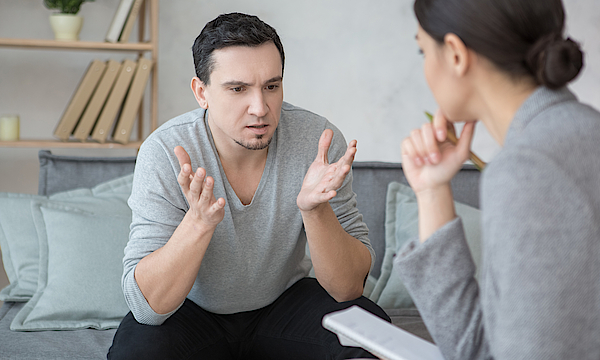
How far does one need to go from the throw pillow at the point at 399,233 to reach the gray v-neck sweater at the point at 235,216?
0.35 metres

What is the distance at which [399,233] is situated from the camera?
1.74 m

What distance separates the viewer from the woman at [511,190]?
581mm

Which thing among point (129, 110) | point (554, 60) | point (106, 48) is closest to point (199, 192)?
point (554, 60)

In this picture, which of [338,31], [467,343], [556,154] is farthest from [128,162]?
[556,154]

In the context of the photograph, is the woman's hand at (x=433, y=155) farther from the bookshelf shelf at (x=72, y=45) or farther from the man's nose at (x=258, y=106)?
the bookshelf shelf at (x=72, y=45)

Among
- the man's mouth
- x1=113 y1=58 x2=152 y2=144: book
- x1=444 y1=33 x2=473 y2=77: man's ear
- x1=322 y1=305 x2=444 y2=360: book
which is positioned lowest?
x1=113 y1=58 x2=152 y2=144: book

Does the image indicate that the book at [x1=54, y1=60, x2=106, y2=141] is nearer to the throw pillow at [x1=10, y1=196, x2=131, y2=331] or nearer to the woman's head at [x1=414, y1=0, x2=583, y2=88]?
the throw pillow at [x1=10, y1=196, x2=131, y2=331]

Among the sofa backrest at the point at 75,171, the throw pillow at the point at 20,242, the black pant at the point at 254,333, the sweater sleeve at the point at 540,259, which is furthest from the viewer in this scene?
the sofa backrest at the point at 75,171

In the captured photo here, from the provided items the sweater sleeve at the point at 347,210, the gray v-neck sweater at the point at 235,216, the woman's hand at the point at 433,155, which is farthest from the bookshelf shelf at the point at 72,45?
the woman's hand at the point at 433,155

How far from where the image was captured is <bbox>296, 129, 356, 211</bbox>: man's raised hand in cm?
111

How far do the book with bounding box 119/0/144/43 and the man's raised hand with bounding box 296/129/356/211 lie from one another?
4.03ft

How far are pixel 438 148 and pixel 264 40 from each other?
625 mm

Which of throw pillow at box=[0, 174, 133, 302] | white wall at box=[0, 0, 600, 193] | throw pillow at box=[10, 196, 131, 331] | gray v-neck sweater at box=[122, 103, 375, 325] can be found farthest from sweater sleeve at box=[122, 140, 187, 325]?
white wall at box=[0, 0, 600, 193]

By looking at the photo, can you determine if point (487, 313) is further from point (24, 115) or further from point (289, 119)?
point (24, 115)
